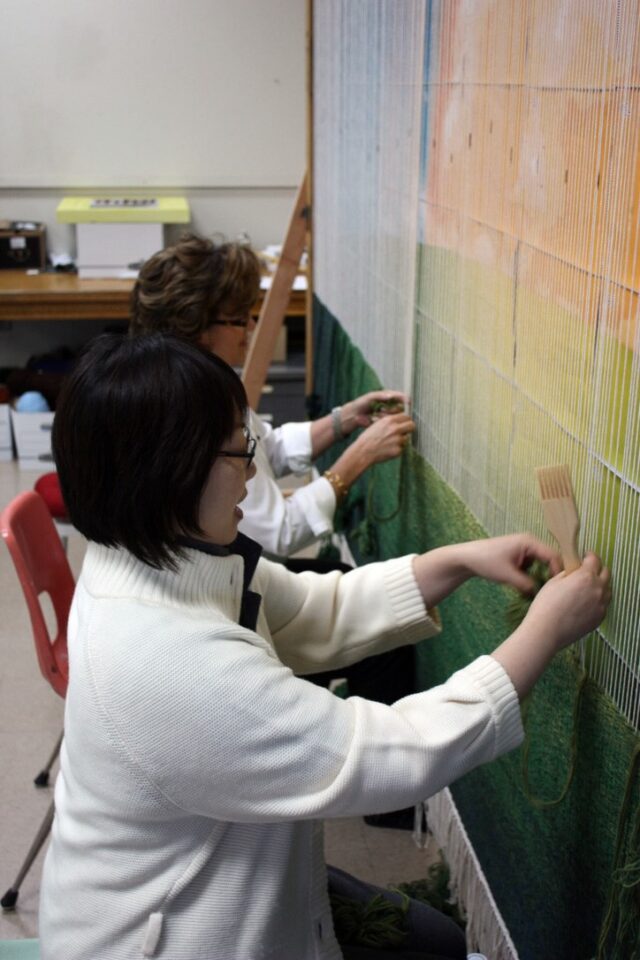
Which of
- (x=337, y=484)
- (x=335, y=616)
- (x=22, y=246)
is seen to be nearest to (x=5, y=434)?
(x=22, y=246)

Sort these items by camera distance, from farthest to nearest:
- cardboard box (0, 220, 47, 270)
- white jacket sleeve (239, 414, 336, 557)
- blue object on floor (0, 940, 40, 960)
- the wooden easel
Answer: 1. cardboard box (0, 220, 47, 270)
2. the wooden easel
3. white jacket sleeve (239, 414, 336, 557)
4. blue object on floor (0, 940, 40, 960)

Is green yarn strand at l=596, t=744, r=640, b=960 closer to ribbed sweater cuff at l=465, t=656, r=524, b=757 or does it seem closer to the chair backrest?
ribbed sweater cuff at l=465, t=656, r=524, b=757

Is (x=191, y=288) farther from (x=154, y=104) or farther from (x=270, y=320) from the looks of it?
(x=154, y=104)

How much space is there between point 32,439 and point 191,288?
287 centimetres

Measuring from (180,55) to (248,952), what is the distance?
4500 millimetres

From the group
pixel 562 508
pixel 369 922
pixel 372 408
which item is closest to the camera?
pixel 562 508

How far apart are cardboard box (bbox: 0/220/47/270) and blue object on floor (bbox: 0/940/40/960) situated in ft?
13.5

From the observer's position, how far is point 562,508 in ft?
3.98

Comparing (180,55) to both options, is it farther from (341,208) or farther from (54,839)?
(54,839)

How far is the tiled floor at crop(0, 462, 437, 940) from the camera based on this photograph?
2.28 meters

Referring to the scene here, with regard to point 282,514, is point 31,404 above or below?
below

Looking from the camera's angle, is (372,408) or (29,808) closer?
(372,408)

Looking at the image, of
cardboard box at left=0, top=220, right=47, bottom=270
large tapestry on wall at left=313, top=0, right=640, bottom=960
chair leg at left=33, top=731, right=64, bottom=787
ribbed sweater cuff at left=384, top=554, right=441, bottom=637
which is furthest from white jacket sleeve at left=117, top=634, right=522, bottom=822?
cardboard box at left=0, top=220, right=47, bottom=270

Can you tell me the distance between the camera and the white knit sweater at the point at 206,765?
1.10 metres
